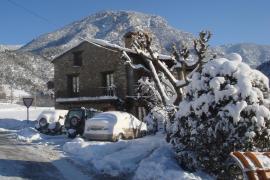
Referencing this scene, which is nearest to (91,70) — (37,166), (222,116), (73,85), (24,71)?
(73,85)

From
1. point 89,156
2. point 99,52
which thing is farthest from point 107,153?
point 99,52

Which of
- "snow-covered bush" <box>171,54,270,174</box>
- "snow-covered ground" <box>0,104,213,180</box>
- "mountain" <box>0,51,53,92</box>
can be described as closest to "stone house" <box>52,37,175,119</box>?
"snow-covered ground" <box>0,104,213,180</box>

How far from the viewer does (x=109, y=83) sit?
3650 cm

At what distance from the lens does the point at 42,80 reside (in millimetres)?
101375

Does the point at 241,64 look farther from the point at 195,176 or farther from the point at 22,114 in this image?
the point at 22,114

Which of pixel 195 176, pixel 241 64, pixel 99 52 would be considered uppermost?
pixel 99 52

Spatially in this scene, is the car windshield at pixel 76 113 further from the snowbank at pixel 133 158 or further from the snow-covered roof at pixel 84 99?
the snow-covered roof at pixel 84 99

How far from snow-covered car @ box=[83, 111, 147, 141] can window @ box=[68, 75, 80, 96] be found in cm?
1985

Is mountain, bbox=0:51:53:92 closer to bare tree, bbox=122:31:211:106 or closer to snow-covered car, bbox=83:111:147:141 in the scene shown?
snow-covered car, bbox=83:111:147:141

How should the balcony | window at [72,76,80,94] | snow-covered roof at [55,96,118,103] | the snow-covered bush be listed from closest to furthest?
the snow-covered bush < snow-covered roof at [55,96,118,103] < the balcony < window at [72,76,80,94]

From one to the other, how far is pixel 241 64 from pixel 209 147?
6.89 ft

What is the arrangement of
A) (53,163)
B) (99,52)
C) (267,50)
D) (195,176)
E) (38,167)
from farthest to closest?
(267,50) → (99,52) → (53,163) → (38,167) → (195,176)

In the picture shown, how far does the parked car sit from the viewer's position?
809 inches

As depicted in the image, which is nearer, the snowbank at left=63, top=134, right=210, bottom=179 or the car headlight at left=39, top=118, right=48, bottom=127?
the snowbank at left=63, top=134, right=210, bottom=179
